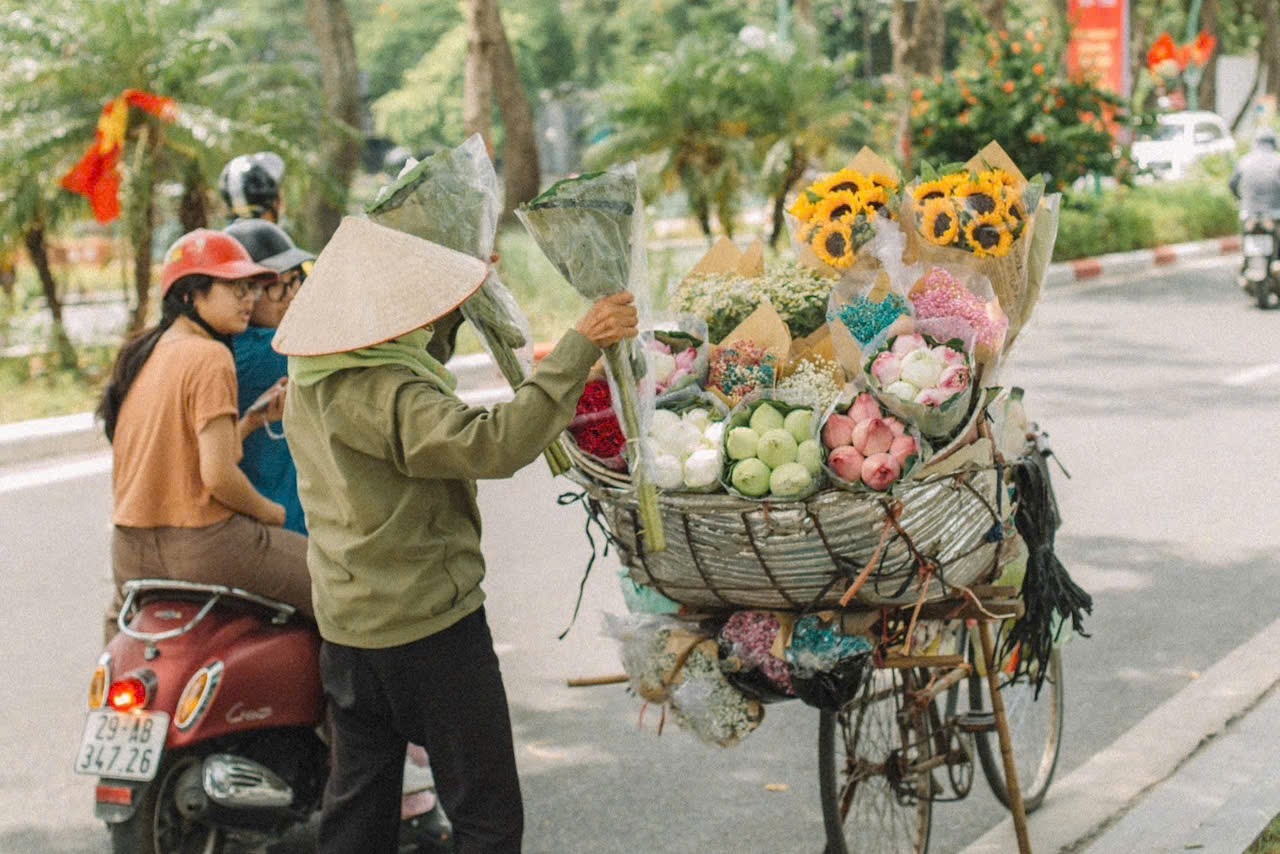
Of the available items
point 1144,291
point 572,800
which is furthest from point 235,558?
point 1144,291

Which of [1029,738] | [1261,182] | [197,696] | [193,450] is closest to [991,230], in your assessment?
[1029,738]

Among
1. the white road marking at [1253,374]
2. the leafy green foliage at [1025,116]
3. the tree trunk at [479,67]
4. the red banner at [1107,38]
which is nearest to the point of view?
the white road marking at [1253,374]

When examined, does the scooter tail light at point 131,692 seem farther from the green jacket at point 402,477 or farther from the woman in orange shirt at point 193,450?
the green jacket at point 402,477

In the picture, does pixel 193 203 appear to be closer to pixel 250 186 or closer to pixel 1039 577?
pixel 250 186

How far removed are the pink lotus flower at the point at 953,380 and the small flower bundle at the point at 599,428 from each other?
0.64 meters

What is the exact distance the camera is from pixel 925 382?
317 cm

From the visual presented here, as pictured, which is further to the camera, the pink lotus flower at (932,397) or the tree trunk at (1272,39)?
the tree trunk at (1272,39)

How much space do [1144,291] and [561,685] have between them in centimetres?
1282

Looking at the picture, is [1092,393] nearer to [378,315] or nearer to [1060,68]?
[378,315]

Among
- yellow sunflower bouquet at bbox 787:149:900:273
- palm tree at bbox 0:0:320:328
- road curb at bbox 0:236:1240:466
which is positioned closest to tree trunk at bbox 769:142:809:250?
road curb at bbox 0:236:1240:466

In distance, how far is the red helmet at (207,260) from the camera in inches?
153

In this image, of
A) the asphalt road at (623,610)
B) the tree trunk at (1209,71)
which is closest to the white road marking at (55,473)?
the asphalt road at (623,610)

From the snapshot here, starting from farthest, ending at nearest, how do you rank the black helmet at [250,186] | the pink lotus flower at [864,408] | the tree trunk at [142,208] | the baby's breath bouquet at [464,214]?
the tree trunk at [142,208] → the black helmet at [250,186] → the pink lotus flower at [864,408] → the baby's breath bouquet at [464,214]

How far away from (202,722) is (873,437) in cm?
167
